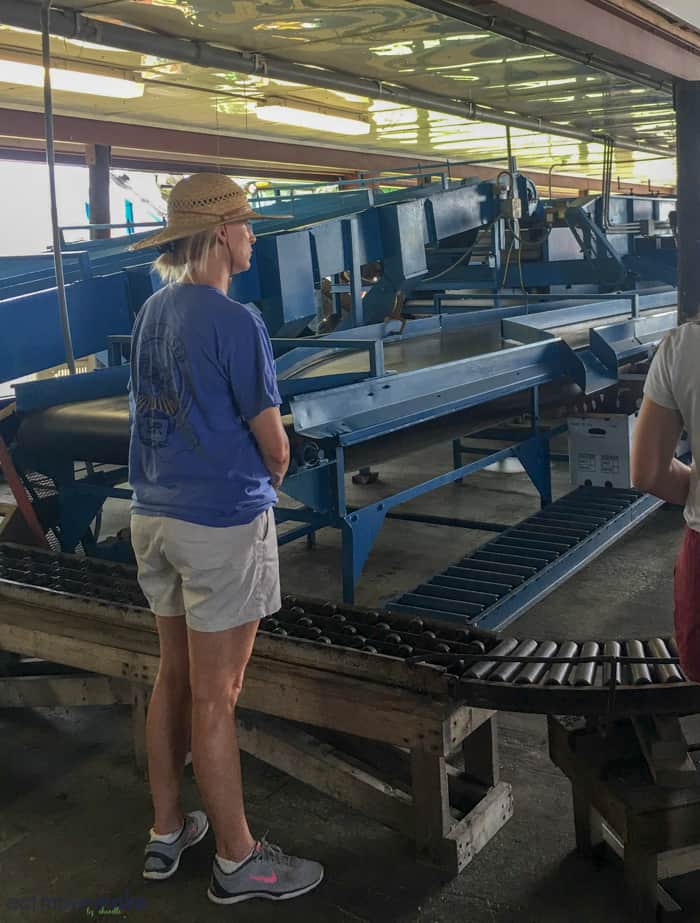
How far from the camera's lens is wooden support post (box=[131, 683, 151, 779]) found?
2744 mm

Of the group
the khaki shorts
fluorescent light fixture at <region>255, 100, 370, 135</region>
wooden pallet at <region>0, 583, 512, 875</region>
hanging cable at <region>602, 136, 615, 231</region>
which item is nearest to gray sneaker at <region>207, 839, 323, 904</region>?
wooden pallet at <region>0, 583, 512, 875</region>

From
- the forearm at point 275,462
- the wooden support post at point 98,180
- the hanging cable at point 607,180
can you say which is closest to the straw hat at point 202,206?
the forearm at point 275,462

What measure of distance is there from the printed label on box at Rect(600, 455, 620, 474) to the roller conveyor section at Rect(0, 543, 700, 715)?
259 centimetres

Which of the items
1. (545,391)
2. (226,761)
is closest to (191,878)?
(226,761)

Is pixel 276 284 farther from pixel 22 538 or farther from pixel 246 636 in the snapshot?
pixel 246 636

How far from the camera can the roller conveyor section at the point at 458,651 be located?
87.7 inches

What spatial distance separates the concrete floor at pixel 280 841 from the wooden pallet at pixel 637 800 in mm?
111

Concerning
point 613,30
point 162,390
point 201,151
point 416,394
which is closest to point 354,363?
point 416,394

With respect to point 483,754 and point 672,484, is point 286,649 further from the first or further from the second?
point 672,484

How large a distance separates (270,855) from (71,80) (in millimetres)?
5307

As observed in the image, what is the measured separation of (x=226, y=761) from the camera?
2143 mm

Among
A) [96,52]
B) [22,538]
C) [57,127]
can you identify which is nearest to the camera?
[22,538]

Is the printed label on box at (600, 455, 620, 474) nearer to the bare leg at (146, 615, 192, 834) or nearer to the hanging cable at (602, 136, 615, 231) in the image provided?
the hanging cable at (602, 136, 615, 231)

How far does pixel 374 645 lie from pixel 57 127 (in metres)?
6.81
